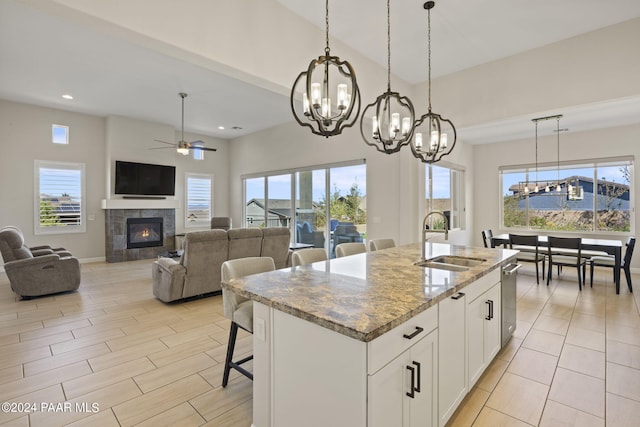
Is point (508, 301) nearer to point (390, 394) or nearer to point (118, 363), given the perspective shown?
point (390, 394)

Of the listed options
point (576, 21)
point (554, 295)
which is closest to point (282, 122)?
point (576, 21)

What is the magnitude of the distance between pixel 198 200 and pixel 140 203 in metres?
1.81

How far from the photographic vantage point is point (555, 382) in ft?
7.78

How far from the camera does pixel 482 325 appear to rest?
229 cm

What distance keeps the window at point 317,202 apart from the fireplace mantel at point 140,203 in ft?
7.49

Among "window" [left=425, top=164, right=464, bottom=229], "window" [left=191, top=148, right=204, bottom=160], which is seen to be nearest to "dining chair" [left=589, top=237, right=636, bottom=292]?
"window" [left=425, top=164, right=464, bottom=229]

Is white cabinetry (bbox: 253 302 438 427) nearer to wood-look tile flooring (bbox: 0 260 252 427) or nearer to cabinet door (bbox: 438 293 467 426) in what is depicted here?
cabinet door (bbox: 438 293 467 426)

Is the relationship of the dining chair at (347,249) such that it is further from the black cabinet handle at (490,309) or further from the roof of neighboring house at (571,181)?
the roof of neighboring house at (571,181)

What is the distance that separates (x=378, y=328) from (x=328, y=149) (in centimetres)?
607

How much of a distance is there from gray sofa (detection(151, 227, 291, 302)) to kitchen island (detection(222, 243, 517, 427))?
247 cm

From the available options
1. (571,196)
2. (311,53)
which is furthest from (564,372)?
(571,196)

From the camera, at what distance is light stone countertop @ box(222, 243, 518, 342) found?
51.0 inches

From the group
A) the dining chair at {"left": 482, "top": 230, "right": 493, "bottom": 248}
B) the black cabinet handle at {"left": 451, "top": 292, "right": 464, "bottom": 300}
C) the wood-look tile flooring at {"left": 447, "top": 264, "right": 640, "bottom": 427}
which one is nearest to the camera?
the black cabinet handle at {"left": 451, "top": 292, "right": 464, "bottom": 300}

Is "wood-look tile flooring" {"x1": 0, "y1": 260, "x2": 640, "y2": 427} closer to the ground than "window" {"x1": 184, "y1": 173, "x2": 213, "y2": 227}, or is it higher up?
closer to the ground
